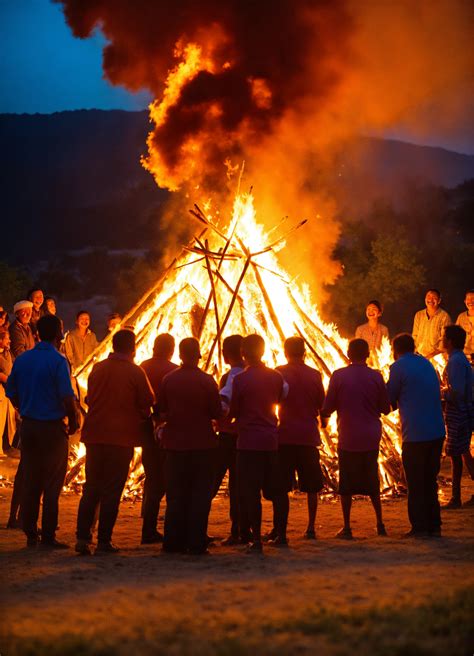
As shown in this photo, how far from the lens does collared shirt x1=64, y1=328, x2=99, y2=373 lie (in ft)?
41.9

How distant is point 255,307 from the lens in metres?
12.1

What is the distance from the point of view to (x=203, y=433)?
24.3ft

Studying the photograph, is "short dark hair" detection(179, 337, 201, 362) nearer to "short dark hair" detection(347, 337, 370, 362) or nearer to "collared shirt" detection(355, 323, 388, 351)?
"short dark hair" detection(347, 337, 370, 362)

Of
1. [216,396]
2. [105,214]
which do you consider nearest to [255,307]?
[216,396]

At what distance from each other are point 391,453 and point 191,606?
5720mm

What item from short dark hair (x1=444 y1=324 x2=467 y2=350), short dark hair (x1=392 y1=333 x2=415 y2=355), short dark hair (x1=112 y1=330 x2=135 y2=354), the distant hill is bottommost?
short dark hair (x1=112 y1=330 x2=135 y2=354)

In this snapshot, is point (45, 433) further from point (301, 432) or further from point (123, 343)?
point (301, 432)

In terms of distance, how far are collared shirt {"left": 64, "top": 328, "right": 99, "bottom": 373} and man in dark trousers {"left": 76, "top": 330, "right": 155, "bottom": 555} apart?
17.0 ft

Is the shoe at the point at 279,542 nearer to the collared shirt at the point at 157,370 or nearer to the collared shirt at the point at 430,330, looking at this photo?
the collared shirt at the point at 157,370

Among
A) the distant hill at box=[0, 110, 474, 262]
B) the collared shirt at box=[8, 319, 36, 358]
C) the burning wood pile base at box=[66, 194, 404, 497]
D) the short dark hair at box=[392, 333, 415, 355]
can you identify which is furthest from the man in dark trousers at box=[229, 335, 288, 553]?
the distant hill at box=[0, 110, 474, 262]

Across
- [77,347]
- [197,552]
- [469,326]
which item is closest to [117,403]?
[197,552]

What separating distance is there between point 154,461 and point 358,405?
1.84 m

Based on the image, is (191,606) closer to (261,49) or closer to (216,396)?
(216,396)

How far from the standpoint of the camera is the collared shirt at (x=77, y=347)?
12.8 meters
